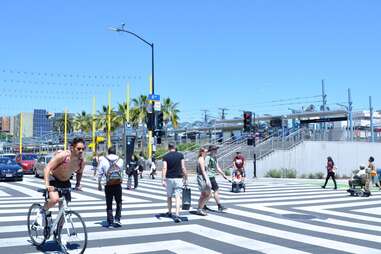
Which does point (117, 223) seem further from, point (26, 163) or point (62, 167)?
point (26, 163)

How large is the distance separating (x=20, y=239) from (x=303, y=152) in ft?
100

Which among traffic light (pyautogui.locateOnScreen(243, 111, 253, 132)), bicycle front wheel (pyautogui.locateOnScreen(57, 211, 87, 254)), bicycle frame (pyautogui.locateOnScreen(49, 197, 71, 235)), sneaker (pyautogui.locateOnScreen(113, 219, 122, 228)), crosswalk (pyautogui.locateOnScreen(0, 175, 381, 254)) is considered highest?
traffic light (pyautogui.locateOnScreen(243, 111, 253, 132))

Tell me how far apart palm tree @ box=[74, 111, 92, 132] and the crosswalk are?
68.6 meters

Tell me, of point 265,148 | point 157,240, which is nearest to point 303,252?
point 157,240

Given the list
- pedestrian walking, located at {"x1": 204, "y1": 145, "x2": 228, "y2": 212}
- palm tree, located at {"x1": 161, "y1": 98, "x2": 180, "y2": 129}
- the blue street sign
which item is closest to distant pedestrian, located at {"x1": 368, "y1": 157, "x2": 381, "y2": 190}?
pedestrian walking, located at {"x1": 204, "y1": 145, "x2": 228, "y2": 212}

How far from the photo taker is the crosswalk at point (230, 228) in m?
8.42

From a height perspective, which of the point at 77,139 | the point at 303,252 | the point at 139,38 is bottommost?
the point at 303,252

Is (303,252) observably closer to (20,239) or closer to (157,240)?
(157,240)

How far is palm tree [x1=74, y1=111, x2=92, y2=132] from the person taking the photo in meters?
84.3

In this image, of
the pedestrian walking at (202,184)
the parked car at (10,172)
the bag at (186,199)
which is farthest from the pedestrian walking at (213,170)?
the parked car at (10,172)

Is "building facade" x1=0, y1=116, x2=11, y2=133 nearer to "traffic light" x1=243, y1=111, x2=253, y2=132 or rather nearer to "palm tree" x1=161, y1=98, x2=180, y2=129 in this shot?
"palm tree" x1=161, y1=98, x2=180, y2=129

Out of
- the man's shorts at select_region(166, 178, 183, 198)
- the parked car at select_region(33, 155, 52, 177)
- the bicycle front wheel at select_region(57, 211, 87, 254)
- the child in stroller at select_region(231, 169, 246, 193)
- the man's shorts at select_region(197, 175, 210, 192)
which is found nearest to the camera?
the bicycle front wheel at select_region(57, 211, 87, 254)

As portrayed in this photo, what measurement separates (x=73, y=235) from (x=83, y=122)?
81.1 m

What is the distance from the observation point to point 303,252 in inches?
322
